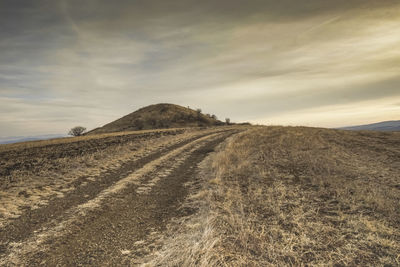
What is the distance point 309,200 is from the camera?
22.3ft

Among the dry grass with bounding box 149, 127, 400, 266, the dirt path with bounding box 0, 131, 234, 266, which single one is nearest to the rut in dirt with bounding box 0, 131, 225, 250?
the dirt path with bounding box 0, 131, 234, 266

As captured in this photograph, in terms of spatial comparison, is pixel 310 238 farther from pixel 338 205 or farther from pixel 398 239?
pixel 338 205

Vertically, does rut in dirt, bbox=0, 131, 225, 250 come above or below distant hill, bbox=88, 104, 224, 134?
below

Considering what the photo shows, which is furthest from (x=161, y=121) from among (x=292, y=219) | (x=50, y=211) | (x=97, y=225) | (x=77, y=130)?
(x=292, y=219)

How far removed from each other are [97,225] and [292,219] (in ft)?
18.4

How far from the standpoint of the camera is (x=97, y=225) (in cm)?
567

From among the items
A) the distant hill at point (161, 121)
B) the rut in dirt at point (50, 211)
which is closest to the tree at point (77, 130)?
the distant hill at point (161, 121)

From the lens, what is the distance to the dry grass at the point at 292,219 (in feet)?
13.1

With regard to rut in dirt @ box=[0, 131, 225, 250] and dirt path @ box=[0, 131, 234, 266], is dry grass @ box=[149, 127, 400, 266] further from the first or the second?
rut in dirt @ box=[0, 131, 225, 250]

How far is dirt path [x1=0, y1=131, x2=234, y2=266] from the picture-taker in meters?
4.39

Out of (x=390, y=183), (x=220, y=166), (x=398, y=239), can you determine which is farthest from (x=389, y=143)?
(x=398, y=239)

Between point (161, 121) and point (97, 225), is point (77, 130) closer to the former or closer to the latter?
point (161, 121)

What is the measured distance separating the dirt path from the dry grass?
87cm

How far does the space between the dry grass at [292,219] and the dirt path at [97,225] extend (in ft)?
2.85
